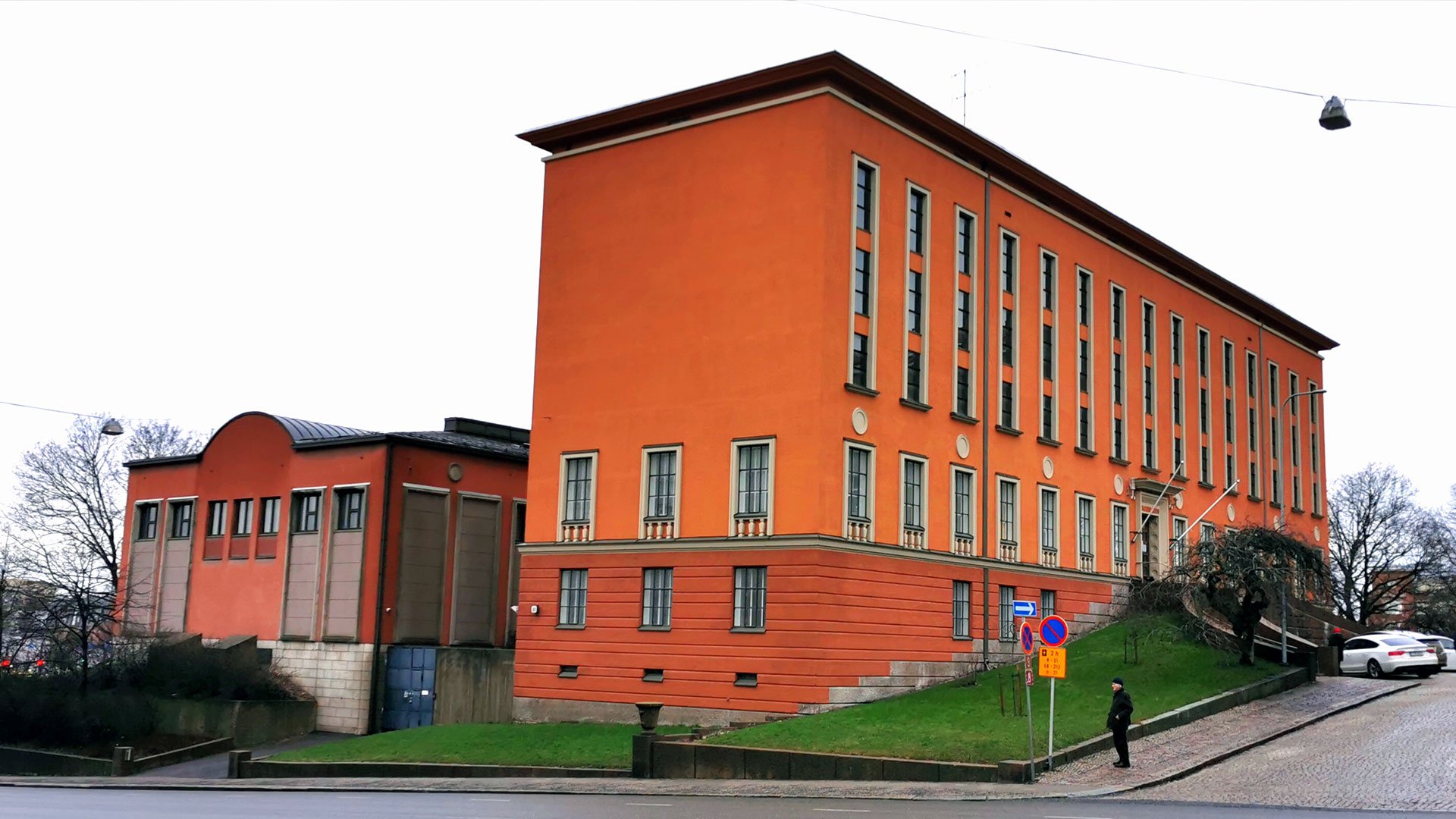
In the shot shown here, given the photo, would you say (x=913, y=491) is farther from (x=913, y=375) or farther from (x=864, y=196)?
(x=864, y=196)

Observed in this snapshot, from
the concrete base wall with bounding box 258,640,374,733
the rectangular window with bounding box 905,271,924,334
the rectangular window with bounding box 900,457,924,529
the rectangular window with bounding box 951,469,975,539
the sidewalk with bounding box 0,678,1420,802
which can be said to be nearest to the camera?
the sidewalk with bounding box 0,678,1420,802

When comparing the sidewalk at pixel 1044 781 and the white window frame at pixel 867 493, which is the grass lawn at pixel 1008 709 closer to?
the sidewalk at pixel 1044 781

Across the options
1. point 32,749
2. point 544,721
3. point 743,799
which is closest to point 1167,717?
point 743,799

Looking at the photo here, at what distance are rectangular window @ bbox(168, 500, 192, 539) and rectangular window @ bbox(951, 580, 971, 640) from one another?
2880 centimetres

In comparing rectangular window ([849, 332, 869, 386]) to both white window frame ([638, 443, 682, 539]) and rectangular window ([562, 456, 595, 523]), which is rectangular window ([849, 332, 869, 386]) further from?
rectangular window ([562, 456, 595, 523])

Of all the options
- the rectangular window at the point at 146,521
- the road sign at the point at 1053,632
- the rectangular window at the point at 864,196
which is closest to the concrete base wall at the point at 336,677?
the rectangular window at the point at 146,521

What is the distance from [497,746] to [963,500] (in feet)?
49.6

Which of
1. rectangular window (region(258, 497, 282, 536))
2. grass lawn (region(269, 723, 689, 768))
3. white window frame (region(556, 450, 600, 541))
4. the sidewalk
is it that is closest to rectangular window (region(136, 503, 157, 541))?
rectangular window (region(258, 497, 282, 536))

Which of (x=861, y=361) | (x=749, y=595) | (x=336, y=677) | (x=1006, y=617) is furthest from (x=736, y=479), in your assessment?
(x=336, y=677)

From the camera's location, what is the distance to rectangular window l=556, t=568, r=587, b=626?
127 ft

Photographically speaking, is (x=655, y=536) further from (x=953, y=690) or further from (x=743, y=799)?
(x=743, y=799)

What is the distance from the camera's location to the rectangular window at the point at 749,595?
35.0 meters

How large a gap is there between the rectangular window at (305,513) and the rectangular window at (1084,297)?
26.5m

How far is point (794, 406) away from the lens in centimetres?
3516
